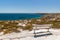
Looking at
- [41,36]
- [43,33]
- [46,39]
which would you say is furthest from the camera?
[43,33]

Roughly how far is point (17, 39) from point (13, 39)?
299 mm

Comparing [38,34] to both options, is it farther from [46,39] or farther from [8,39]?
[8,39]

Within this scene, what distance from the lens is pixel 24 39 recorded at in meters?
11.7

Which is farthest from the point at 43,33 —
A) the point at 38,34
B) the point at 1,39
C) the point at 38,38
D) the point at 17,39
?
the point at 1,39

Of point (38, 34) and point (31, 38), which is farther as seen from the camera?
point (38, 34)

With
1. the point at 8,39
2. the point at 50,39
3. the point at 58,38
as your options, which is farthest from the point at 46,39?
Result: the point at 8,39

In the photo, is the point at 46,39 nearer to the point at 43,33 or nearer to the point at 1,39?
the point at 43,33

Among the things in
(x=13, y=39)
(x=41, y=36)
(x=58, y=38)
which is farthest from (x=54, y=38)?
(x=13, y=39)

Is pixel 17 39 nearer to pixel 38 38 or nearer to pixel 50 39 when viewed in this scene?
pixel 38 38

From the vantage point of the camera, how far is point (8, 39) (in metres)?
11.7

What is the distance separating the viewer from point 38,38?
12.0 metres

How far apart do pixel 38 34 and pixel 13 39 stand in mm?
2390

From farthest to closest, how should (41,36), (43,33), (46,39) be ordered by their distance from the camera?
1. (43,33)
2. (41,36)
3. (46,39)

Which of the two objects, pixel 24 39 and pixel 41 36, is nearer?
pixel 24 39
